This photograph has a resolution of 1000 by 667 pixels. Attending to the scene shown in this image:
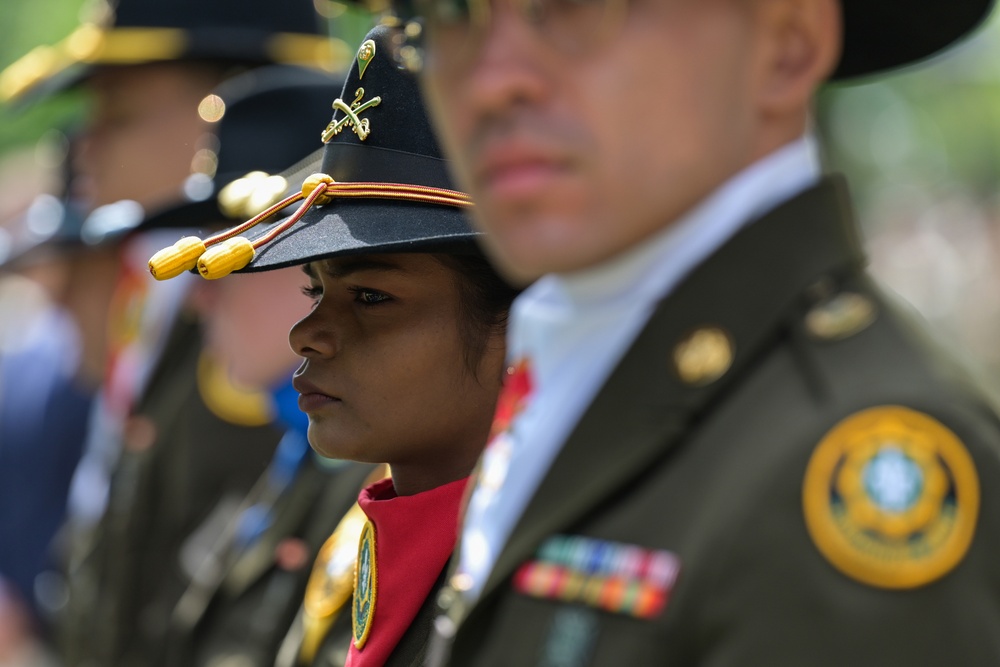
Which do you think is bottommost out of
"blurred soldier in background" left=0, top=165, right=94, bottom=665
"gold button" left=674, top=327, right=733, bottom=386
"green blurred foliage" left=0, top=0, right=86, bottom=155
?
"green blurred foliage" left=0, top=0, right=86, bottom=155

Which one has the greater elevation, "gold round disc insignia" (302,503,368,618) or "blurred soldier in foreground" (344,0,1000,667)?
"blurred soldier in foreground" (344,0,1000,667)

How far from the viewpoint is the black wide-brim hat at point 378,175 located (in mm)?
2268

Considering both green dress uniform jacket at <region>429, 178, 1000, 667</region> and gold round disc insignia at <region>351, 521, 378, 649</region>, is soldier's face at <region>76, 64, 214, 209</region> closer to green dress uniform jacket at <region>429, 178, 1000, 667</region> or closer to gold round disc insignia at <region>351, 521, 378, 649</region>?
gold round disc insignia at <region>351, 521, 378, 649</region>

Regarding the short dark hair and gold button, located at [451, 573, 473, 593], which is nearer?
gold button, located at [451, 573, 473, 593]

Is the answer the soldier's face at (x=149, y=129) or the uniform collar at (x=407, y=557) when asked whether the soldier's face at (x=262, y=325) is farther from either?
the uniform collar at (x=407, y=557)

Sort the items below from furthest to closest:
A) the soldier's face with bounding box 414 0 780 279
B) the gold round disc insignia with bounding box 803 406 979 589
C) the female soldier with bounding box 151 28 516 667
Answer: the female soldier with bounding box 151 28 516 667, the soldier's face with bounding box 414 0 780 279, the gold round disc insignia with bounding box 803 406 979 589

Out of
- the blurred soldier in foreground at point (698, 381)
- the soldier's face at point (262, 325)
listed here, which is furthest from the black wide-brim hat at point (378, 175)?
the soldier's face at point (262, 325)

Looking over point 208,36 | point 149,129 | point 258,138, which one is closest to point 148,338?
point 149,129

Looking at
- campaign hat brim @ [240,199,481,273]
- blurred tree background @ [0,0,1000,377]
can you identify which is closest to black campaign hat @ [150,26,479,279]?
campaign hat brim @ [240,199,481,273]

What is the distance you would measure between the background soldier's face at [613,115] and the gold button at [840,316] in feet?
0.56

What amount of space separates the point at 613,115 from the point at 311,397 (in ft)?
3.70

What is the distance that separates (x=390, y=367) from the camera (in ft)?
7.91

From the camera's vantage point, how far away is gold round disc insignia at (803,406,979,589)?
1.32 metres

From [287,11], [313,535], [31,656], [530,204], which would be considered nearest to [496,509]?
[530,204]
